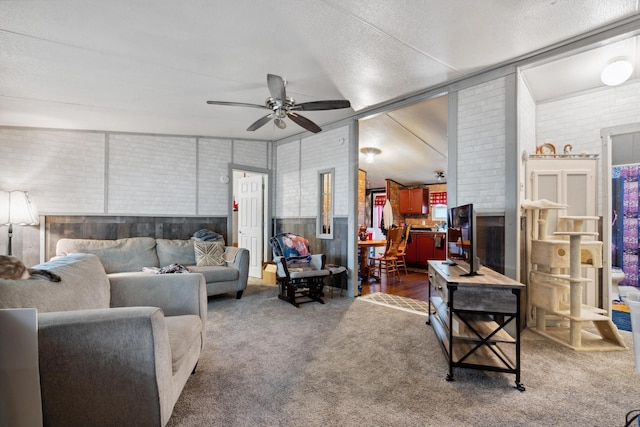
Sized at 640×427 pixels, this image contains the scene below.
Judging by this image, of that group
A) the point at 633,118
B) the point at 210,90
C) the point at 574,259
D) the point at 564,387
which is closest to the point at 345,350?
the point at 564,387

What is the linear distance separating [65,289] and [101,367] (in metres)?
0.61

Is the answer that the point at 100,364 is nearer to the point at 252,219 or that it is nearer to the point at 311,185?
the point at 311,185

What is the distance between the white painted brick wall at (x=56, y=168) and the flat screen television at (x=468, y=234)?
5258mm

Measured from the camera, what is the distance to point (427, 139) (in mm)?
5602

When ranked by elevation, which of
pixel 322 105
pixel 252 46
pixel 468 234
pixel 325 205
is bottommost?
pixel 468 234

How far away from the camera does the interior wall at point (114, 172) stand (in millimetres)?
4539

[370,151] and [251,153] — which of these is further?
[370,151]

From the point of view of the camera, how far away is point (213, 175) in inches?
214

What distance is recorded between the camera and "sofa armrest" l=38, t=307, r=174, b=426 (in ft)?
4.30

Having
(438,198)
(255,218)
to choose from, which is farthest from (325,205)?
(438,198)

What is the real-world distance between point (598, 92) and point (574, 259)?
2150 mm

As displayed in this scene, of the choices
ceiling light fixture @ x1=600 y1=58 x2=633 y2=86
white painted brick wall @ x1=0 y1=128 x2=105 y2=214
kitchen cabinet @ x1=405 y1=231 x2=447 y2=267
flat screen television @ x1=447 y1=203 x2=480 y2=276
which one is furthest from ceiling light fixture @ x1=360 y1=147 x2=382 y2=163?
white painted brick wall @ x1=0 y1=128 x2=105 y2=214

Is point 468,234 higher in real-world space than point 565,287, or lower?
higher

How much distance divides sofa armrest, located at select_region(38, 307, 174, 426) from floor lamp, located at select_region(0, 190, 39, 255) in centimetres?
383
